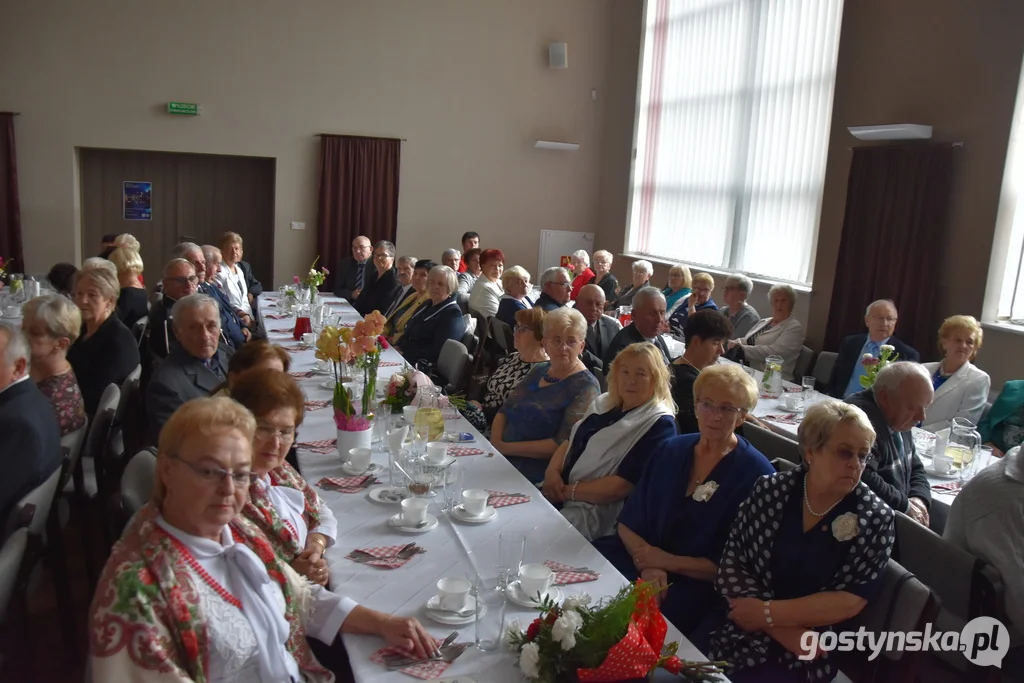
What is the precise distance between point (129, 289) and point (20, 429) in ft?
12.0

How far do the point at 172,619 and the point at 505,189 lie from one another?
10.7 meters

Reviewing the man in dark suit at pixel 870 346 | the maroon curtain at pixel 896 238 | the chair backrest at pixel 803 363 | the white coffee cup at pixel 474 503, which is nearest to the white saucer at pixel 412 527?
the white coffee cup at pixel 474 503

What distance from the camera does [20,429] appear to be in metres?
2.60

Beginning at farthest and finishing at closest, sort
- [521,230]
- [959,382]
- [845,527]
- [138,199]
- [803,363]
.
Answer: [521,230] < [138,199] < [803,363] < [959,382] < [845,527]

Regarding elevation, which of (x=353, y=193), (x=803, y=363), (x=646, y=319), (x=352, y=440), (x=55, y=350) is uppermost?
(x=353, y=193)

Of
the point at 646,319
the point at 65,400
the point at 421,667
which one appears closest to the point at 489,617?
the point at 421,667

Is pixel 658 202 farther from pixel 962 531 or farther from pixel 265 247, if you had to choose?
pixel 962 531

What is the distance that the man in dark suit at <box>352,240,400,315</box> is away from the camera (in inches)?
315

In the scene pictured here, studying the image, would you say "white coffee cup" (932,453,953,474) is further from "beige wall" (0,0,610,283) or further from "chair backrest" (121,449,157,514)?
"beige wall" (0,0,610,283)

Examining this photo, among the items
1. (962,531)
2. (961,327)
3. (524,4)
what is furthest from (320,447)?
(524,4)

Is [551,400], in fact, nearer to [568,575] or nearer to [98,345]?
[568,575]

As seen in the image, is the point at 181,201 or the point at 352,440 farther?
the point at 181,201

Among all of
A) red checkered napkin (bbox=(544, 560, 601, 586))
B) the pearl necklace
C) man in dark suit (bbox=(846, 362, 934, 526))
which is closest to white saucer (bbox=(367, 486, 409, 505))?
red checkered napkin (bbox=(544, 560, 601, 586))

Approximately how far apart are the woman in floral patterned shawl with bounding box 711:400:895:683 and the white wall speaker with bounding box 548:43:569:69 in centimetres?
1022
